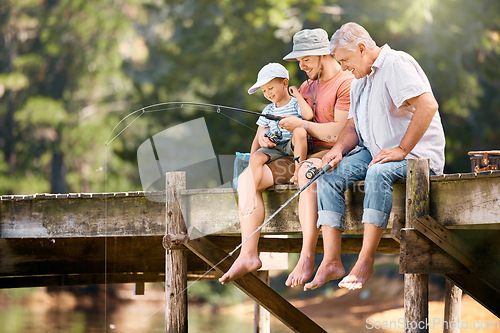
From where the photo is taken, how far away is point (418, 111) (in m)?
3.55

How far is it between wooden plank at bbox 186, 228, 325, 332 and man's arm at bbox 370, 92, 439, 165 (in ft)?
4.34

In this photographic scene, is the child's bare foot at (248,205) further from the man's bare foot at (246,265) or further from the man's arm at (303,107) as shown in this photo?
the man's arm at (303,107)

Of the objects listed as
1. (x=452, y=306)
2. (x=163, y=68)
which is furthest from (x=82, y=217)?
(x=163, y=68)

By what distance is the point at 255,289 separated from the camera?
15.4ft

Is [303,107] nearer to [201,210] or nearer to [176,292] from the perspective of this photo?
[201,210]

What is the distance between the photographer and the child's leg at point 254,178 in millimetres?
3967

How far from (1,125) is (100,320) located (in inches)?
182

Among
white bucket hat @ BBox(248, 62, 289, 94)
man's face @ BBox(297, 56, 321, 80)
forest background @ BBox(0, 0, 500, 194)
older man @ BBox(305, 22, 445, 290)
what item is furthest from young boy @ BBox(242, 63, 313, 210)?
forest background @ BBox(0, 0, 500, 194)

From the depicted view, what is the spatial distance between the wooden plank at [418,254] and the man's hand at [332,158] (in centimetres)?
42

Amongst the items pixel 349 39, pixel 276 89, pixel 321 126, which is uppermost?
pixel 349 39

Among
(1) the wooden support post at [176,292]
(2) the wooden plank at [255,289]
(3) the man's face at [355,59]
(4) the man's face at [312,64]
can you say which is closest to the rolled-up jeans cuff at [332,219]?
(3) the man's face at [355,59]

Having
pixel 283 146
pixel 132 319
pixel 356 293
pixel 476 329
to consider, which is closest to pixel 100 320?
pixel 132 319

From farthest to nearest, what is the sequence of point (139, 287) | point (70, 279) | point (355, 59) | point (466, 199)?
point (139, 287) < point (70, 279) < point (355, 59) < point (466, 199)

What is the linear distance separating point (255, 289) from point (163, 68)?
41.0 feet
